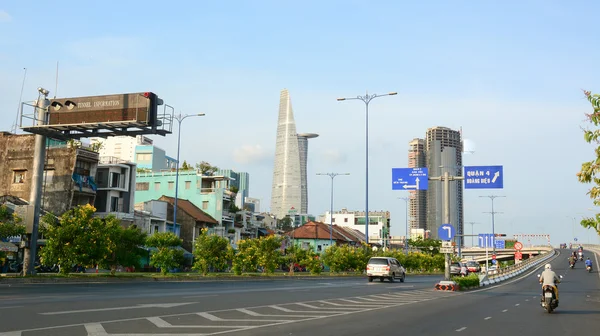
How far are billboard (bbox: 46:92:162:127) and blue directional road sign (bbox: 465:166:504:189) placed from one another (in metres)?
18.7

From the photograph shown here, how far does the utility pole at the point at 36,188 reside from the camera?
108ft

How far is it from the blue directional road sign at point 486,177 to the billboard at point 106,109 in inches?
735

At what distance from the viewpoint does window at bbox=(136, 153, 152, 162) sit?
9981cm

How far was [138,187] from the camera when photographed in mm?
84562

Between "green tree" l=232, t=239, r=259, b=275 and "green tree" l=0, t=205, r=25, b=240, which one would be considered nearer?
"green tree" l=0, t=205, r=25, b=240

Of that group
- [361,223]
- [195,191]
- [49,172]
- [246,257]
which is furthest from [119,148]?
[246,257]

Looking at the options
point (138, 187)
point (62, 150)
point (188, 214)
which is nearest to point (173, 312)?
point (62, 150)

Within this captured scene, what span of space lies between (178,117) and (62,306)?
1950 inches

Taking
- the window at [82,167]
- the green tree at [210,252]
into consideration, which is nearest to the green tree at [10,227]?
the green tree at [210,252]

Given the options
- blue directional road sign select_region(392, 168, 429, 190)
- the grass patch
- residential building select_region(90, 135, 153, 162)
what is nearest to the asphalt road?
the grass patch

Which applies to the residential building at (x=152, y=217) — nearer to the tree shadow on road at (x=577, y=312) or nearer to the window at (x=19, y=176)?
the window at (x=19, y=176)

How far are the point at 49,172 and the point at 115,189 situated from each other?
7.00 meters

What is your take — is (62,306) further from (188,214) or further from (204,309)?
(188,214)

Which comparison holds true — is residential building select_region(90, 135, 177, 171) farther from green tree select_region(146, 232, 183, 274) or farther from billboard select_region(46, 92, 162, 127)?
billboard select_region(46, 92, 162, 127)
